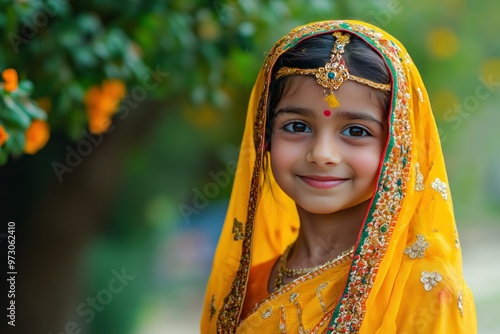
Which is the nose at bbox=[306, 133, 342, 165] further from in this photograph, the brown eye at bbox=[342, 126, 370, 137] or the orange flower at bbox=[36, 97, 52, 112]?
the orange flower at bbox=[36, 97, 52, 112]

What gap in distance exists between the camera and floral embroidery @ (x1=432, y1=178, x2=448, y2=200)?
5.99 ft

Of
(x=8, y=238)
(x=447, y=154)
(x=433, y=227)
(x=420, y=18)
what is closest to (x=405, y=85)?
(x=433, y=227)

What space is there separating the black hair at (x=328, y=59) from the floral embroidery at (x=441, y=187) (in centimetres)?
22

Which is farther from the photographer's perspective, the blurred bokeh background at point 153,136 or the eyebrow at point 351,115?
the blurred bokeh background at point 153,136

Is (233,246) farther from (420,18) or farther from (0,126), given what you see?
(420,18)

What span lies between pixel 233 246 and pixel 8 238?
1.64 meters

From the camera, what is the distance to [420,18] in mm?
4219

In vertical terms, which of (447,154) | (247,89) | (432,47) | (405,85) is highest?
(432,47)

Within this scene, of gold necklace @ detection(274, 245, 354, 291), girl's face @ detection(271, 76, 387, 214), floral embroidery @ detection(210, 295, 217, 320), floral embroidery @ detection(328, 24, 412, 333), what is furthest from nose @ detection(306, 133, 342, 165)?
floral embroidery @ detection(210, 295, 217, 320)

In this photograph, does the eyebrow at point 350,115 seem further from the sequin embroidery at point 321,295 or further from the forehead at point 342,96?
the sequin embroidery at point 321,295

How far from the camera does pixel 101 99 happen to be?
108 inches

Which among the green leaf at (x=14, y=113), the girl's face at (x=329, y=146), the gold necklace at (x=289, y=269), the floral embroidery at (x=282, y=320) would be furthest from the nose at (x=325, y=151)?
the green leaf at (x=14, y=113)

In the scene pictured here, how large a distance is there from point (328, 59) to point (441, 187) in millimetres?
420

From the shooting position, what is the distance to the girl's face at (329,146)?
1.76 m
